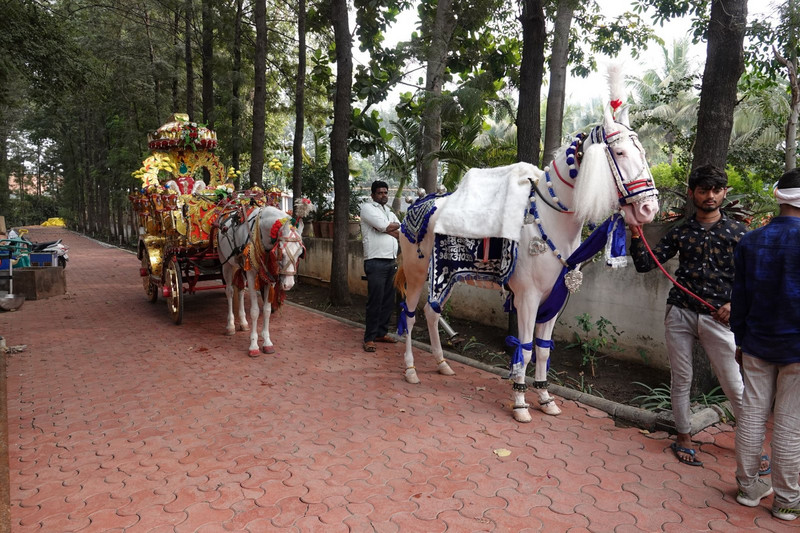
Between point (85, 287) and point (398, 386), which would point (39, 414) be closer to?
point (398, 386)

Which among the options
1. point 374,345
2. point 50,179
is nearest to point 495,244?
point 374,345

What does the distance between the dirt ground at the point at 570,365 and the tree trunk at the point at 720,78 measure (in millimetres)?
2117

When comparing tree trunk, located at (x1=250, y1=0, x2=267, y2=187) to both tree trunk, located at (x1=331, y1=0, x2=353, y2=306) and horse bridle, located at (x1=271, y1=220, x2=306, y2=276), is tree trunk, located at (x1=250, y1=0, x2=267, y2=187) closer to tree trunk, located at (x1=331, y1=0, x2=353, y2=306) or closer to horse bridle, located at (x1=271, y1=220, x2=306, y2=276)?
tree trunk, located at (x1=331, y1=0, x2=353, y2=306)

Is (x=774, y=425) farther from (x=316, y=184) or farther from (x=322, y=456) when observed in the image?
(x=316, y=184)

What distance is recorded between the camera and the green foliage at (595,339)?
5.19 metres

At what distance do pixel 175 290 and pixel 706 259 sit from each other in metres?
6.92

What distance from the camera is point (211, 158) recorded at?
340 inches

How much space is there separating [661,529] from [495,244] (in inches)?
93.9

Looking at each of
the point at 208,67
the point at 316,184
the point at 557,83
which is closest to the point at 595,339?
the point at 557,83

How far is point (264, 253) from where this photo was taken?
5.96 metres

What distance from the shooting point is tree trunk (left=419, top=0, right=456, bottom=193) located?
9.03 m

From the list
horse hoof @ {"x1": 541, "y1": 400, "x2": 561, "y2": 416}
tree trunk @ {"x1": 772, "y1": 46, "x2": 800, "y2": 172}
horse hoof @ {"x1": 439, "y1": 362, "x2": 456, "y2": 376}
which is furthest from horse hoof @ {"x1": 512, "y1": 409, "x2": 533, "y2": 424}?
tree trunk @ {"x1": 772, "y1": 46, "x2": 800, "y2": 172}

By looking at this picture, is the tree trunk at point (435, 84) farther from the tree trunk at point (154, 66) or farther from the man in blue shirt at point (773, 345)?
the tree trunk at point (154, 66)

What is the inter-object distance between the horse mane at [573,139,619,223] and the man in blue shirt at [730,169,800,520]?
2.87 feet
